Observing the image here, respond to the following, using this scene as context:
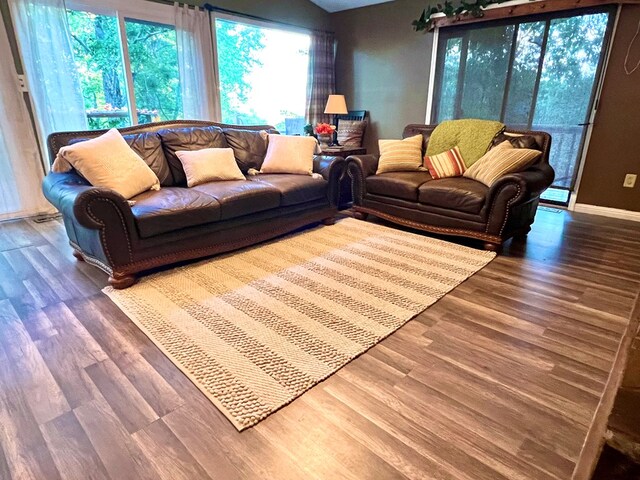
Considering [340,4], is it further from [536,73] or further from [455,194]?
[455,194]

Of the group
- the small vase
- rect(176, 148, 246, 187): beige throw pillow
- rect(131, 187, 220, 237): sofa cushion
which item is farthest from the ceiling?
rect(131, 187, 220, 237): sofa cushion

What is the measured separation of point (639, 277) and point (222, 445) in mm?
2899

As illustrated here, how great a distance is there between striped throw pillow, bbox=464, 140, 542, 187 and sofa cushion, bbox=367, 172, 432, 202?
47 cm

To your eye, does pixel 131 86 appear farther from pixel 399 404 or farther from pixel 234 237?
pixel 399 404

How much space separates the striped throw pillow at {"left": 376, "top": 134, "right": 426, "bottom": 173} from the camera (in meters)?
3.64

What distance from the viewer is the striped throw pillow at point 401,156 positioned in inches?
143

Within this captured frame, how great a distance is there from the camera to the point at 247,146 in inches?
136

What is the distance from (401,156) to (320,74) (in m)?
2.82

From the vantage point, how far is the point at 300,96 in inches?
225

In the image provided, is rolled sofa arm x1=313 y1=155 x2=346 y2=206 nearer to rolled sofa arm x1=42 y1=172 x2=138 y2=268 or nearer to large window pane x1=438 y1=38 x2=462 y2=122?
rolled sofa arm x1=42 y1=172 x2=138 y2=268

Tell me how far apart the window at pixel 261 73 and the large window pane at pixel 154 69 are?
59cm

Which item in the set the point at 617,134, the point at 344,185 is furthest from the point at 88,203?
the point at 617,134

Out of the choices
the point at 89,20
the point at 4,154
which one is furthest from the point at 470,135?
the point at 4,154

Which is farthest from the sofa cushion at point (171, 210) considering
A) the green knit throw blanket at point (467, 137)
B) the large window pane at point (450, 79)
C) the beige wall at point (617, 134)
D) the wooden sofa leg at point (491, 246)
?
the beige wall at point (617, 134)
